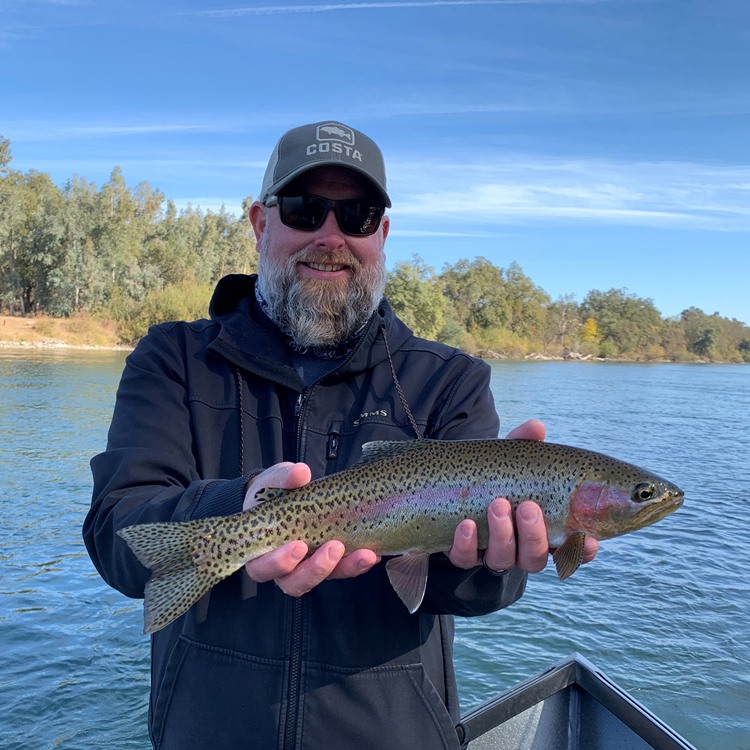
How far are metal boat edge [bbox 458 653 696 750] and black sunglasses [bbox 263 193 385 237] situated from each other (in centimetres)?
292

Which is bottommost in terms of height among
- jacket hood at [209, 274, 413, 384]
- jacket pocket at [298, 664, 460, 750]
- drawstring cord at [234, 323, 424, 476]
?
jacket pocket at [298, 664, 460, 750]

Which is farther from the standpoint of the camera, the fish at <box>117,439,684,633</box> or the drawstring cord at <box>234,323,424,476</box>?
the drawstring cord at <box>234,323,424,476</box>

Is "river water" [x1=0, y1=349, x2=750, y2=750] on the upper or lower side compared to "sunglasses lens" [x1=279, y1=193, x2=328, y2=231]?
lower

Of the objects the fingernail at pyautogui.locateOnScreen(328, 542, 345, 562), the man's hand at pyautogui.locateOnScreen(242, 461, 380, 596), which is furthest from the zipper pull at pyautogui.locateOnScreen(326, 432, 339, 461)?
the fingernail at pyautogui.locateOnScreen(328, 542, 345, 562)

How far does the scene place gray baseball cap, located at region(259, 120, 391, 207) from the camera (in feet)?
10.0

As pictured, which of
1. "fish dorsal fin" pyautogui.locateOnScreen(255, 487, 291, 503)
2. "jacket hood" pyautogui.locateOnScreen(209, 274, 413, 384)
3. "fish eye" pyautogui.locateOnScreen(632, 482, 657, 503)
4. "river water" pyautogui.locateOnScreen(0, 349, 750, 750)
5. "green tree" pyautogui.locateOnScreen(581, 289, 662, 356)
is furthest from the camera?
"green tree" pyautogui.locateOnScreen(581, 289, 662, 356)

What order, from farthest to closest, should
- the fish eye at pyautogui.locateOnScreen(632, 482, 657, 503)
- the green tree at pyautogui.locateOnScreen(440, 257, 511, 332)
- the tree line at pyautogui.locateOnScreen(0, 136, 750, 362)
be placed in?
the green tree at pyautogui.locateOnScreen(440, 257, 511, 332) < the tree line at pyautogui.locateOnScreen(0, 136, 750, 362) < the fish eye at pyautogui.locateOnScreen(632, 482, 657, 503)

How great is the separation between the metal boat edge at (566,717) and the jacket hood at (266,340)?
244 cm

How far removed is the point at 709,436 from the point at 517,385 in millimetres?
23539

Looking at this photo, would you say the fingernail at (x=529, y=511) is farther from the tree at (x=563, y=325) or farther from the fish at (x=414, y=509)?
the tree at (x=563, y=325)

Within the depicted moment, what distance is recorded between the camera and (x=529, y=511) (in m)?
2.58

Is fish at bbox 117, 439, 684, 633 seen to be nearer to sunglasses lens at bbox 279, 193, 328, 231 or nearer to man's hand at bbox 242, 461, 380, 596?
man's hand at bbox 242, 461, 380, 596

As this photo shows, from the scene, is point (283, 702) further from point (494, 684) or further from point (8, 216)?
point (8, 216)

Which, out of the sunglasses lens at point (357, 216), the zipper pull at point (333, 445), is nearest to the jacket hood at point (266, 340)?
the zipper pull at point (333, 445)
